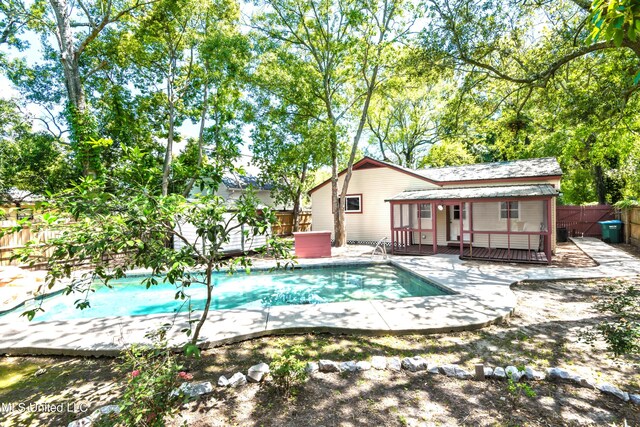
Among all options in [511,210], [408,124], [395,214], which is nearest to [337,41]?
[395,214]

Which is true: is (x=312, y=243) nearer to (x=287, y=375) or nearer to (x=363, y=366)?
(x=363, y=366)

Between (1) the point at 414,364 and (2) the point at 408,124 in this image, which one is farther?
(2) the point at 408,124

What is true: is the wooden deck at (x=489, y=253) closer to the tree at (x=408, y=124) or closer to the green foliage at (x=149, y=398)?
the green foliage at (x=149, y=398)

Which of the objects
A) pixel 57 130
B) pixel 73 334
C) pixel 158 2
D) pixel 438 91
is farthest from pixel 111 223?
pixel 438 91

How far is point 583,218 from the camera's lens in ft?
53.0

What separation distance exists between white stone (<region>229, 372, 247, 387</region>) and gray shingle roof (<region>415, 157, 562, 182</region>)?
1223 centimetres

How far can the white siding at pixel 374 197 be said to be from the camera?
14.3 meters

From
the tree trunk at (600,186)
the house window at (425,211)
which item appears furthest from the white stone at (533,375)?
the tree trunk at (600,186)

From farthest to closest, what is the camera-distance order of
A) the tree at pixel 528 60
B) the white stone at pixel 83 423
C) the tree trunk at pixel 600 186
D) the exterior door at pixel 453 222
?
the tree trunk at pixel 600 186, the exterior door at pixel 453 222, the tree at pixel 528 60, the white stone at pixel 83 423

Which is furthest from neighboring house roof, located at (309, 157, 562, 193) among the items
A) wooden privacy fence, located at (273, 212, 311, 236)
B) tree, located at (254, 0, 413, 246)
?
wooden privacy fence, located at (273, 212, 311, 236)

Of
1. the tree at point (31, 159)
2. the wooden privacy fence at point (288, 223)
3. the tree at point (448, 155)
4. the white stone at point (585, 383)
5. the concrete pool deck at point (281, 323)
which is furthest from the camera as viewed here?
the tree at point (448, 155)

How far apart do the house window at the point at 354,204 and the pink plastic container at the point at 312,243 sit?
461 cm

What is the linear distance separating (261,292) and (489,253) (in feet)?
26.4

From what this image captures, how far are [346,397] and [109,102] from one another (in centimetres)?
1820
